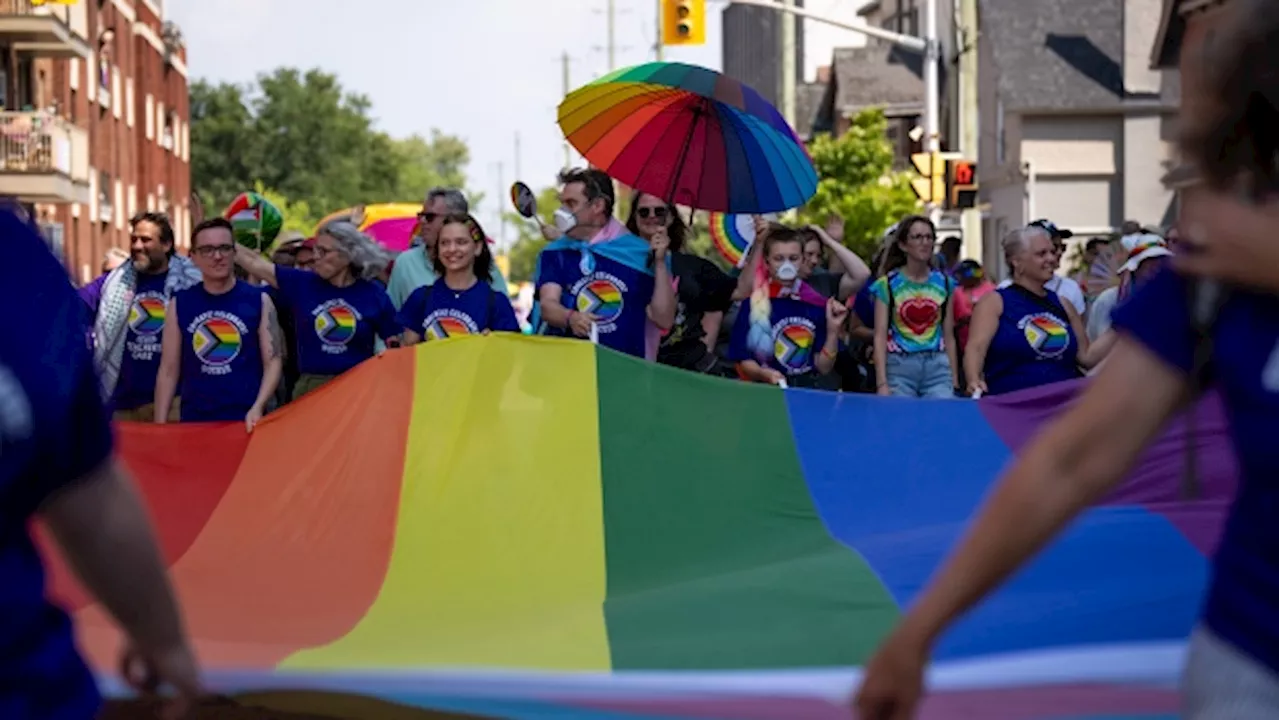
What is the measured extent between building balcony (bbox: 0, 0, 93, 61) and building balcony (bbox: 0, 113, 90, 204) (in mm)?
1616

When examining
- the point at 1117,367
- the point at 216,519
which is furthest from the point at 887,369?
the point at 1117,367

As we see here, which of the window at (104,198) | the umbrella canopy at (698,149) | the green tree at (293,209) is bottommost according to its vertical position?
the umbrella canopy at (698,149)

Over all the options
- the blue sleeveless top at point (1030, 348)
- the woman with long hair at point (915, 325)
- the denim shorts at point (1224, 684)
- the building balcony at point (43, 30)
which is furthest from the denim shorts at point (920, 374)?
the building balcony at point (43, 30)

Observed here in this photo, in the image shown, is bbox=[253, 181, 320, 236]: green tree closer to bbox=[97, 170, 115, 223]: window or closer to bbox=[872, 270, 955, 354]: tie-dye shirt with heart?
bbox=[97, 170, 115, 223]: window

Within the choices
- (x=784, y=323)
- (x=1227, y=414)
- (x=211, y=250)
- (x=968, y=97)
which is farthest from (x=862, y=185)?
(x=1227, y=414)

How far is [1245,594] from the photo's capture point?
109 inches

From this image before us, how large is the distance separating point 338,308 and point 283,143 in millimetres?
90857

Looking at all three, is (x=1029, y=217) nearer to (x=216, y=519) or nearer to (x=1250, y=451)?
(x=216, y=519)

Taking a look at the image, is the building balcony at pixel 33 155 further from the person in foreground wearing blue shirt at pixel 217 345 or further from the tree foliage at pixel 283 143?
the tree foliage at pixel 283 143

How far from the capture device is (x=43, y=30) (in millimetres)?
38156

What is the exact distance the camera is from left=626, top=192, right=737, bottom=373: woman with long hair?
1112cm

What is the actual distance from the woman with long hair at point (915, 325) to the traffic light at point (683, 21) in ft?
37.1

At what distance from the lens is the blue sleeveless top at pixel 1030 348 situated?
419 inches

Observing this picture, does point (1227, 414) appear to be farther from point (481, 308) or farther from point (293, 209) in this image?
point (293, 209)
